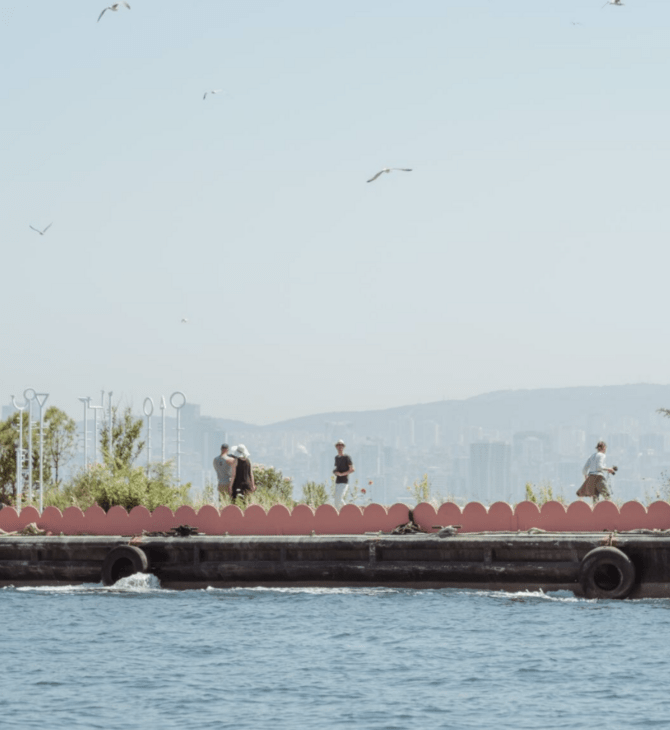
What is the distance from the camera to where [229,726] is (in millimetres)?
17672

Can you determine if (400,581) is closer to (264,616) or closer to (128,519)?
(264,616)

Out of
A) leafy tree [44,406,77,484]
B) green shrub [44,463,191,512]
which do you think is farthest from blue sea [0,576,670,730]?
leafy tree [44,406,77,484]

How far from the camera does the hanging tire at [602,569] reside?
2630 centimetres

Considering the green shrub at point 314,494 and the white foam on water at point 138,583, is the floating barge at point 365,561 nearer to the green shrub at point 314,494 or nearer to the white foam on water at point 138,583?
the white foam on water at point 138,583

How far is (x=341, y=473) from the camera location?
30453 mm

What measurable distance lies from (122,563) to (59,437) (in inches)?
726

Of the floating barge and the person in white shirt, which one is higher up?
the person in white shirt

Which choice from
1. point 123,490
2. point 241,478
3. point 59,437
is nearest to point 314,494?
point 241,478

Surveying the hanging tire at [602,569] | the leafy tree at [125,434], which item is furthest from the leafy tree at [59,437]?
the hanging tire at [602,569]

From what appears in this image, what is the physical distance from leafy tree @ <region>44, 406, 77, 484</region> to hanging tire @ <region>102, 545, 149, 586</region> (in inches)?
702

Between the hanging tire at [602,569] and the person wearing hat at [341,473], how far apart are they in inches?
→ 236

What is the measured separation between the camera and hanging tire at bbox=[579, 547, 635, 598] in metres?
26.3

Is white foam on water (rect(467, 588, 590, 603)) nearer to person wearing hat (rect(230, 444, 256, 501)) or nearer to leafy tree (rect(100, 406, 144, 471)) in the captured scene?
person wearing hat (rect(230, 444, 256, 501))

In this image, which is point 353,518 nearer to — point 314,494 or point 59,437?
point 314,494
